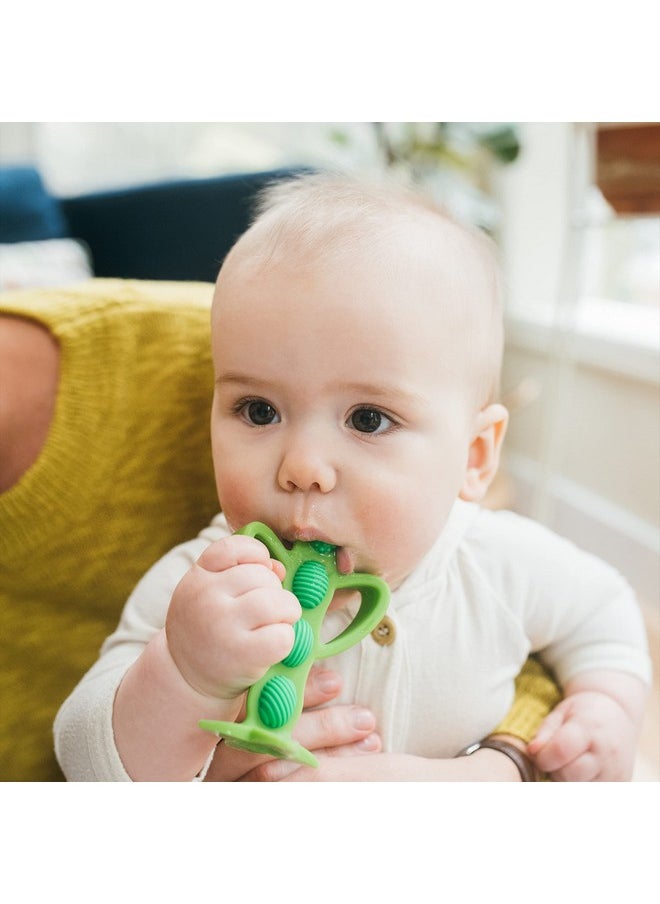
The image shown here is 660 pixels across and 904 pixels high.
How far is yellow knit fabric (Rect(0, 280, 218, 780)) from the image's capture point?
496 millimetres

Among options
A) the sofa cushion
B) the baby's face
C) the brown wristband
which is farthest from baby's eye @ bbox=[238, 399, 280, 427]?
the sofa cushion

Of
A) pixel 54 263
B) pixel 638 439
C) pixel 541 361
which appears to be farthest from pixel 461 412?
pixel 54 263

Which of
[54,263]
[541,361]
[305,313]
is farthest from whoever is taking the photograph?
[54,263]

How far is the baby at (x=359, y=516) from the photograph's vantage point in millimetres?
382

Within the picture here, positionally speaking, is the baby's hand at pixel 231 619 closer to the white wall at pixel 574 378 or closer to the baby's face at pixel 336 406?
the baby's face at pixel 336 406

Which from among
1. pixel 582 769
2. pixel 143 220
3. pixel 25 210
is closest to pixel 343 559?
pixel 582 769

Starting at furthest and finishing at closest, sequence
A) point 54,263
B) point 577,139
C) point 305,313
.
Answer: point 54,263
point 577,139
point 305,313

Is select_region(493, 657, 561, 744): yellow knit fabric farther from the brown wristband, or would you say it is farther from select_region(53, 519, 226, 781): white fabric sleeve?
select_region(53, 519, 226, 781): white fabric sleeve

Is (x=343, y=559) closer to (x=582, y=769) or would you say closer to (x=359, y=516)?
(x=359, y=516)

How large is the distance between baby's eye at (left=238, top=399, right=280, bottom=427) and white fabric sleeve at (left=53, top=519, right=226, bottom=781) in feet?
0.28
